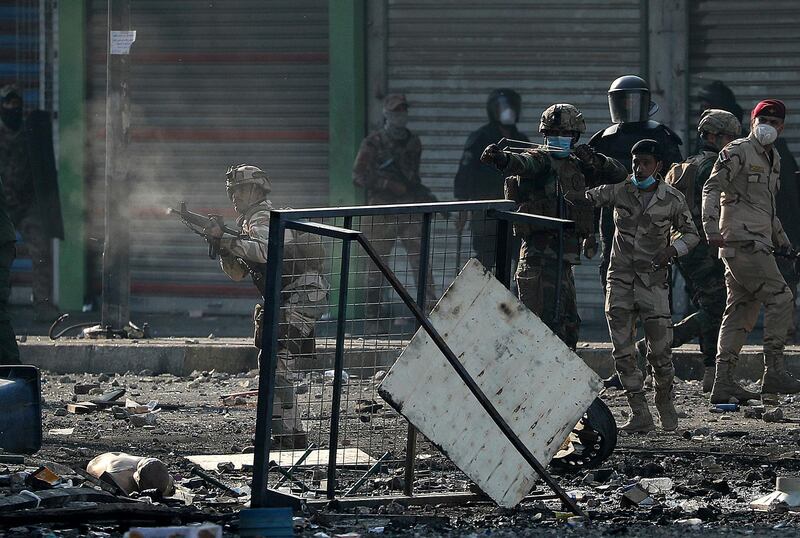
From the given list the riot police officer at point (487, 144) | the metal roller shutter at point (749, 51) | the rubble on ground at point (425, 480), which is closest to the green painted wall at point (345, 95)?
the riot police officer at point (487, 144)

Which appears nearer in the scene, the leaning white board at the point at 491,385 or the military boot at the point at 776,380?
the leaning white board at the point at 491,385

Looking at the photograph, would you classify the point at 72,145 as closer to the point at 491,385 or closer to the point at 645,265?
the point at 645,265

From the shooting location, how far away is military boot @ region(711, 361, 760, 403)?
32.4 feet

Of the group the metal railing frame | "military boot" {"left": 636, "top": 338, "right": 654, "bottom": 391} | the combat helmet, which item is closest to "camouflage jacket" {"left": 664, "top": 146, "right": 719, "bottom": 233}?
"military boot" {"left": 636, "top": 338, "right": 654, "bottom": 391}

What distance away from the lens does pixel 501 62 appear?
15047 millimetres

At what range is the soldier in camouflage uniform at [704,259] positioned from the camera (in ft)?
34.7

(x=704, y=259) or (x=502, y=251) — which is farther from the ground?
(x=502, y=251)

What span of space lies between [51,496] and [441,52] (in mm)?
9488

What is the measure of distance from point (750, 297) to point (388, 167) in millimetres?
4793

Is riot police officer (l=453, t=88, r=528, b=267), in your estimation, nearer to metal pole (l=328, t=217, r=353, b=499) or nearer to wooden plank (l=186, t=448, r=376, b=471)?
wooden plank (l=186, t=448, r=376, b=471)

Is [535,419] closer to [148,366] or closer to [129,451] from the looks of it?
[129,451]

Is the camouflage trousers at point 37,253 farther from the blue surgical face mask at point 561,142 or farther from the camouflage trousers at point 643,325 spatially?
the camouflage trousers at point 643,325

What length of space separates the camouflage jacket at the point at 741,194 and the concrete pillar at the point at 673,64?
4.58 metres

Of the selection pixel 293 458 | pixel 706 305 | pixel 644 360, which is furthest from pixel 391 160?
pixel 293 458
